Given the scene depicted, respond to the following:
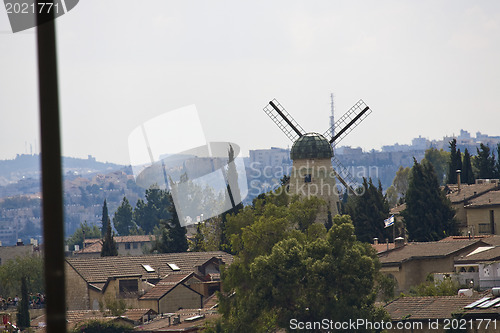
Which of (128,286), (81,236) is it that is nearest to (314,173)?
(128,286)

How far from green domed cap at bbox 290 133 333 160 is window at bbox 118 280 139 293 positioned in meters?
15.4

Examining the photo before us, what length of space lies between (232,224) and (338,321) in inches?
819

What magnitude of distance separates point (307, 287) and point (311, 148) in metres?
27.7

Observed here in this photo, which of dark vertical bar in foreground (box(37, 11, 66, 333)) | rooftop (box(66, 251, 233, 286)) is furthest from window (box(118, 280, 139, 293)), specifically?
dark vertical bar in foreground (box(37, 11, 66, 333))

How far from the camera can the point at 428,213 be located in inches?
2502

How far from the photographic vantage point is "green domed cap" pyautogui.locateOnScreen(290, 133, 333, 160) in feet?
233

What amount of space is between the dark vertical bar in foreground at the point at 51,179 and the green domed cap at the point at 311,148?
6375cm

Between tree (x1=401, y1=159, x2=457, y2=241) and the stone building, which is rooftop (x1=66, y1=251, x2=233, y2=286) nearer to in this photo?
the stone building

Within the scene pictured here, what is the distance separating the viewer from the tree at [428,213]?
63.6 meters

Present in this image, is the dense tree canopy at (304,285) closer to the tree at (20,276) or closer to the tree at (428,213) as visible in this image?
the tree at (428,213)

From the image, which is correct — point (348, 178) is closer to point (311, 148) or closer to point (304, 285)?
point (311, 148)

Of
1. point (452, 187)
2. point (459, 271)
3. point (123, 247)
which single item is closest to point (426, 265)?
point (459, 271)

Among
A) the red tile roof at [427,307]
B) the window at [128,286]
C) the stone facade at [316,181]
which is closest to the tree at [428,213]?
the stone facade at [316,181]

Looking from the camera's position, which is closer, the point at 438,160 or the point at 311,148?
the point at 311,148
